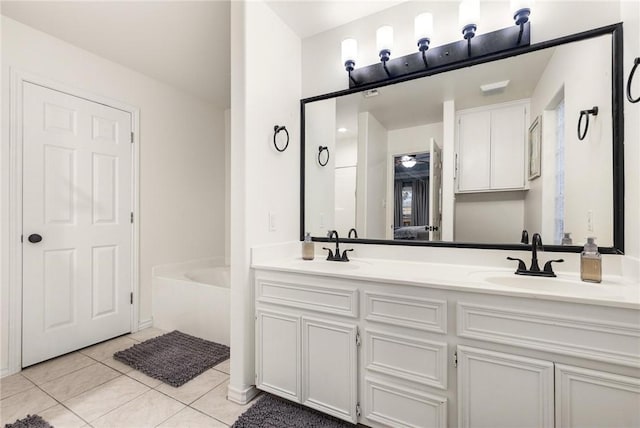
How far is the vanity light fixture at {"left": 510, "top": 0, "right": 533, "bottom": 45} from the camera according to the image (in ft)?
4.73

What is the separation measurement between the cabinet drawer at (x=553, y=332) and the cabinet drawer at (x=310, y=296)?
0.49 meters

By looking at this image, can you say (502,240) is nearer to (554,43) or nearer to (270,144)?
(554,43)

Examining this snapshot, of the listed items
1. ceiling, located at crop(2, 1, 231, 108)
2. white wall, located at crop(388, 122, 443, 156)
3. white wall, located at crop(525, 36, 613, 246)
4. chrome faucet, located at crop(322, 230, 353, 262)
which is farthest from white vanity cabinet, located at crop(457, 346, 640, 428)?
ceiling, located at crop(2, 1, 231, 108)

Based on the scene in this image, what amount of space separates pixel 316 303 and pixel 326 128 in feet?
4.03

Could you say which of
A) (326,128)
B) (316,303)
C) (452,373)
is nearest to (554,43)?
(326,128)

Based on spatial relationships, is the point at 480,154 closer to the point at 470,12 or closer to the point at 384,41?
the point at 470,12

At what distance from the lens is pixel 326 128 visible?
2.13 m

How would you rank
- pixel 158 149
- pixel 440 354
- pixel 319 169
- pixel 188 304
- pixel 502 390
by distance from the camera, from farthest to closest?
pixel 158 149
pixel 188 304
pixel 319 169
pixel 440 354
pixel 502 390

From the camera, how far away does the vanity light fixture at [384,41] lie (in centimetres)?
179

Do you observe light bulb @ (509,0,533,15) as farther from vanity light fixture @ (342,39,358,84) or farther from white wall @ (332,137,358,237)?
white wall @ (332,137,358,237)

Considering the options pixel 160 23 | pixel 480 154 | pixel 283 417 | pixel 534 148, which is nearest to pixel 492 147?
pixel 480 154

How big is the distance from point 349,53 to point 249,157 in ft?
3.08

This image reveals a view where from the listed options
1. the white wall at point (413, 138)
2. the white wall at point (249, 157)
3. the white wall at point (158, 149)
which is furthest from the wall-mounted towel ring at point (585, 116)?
the white wall at point (158, 149)

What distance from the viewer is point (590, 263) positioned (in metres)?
1.27
